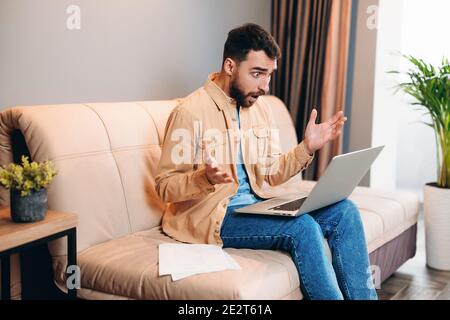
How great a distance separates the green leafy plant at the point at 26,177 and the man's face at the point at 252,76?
2.56 feet

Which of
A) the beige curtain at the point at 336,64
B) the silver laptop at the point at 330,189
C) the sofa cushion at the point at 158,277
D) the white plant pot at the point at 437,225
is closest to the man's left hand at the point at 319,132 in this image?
the silver laptop at the point at 330,189

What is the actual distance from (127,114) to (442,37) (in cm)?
269

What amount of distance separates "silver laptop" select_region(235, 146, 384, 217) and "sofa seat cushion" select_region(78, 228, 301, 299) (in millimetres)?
157

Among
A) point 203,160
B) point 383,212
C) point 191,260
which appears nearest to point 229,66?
point 203,160

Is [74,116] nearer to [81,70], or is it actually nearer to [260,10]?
[81,70]

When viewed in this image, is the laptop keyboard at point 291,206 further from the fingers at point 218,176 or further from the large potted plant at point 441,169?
the large potted plant at point 441,169

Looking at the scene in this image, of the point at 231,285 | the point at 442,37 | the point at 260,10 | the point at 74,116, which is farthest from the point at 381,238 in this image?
the point at 442,37

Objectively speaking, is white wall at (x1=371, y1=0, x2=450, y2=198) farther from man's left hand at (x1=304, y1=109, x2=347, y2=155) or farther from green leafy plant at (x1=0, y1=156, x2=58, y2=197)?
green leafy plant at (x1=0, y1=156, x2=58, y2=197)

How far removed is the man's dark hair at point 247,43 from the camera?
2023 millimetres

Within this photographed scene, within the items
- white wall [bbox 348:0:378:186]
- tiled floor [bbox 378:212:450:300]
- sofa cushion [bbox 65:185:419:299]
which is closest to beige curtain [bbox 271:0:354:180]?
white wall [bbox 348:0:378:186]

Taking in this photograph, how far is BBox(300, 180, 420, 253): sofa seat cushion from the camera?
238 cm

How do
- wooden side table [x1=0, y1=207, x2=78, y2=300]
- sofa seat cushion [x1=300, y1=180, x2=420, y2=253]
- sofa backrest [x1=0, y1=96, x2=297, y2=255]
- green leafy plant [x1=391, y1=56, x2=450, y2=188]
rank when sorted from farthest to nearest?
1. green leafy plant [x1=391, y1=56, x2=450, y2=188]
2. sofa seat cushion [x1=300, y1=180, x2=420, y2=253]
3. sofa backrest [x1=0, y1=96, x2=297, y2=255]
4. wooden side table [x1=0, y1=207, x2=78, y2=300]
